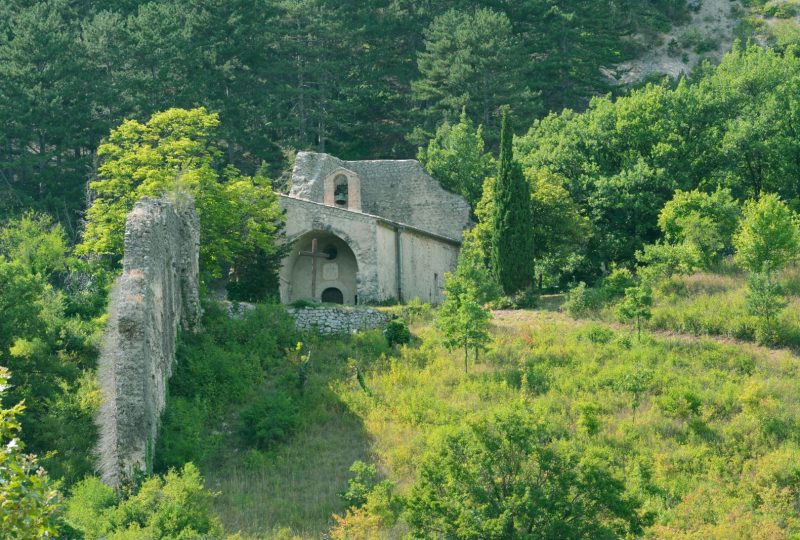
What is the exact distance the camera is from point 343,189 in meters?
46.5

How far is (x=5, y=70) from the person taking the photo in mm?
50875

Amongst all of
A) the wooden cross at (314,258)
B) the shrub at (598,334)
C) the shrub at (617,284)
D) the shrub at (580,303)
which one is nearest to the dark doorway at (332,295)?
the wooden cross at (314,258)

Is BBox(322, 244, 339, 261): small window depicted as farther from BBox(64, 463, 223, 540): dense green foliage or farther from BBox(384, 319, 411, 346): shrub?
BBox(64, 463, 223, 540): dense green foliage

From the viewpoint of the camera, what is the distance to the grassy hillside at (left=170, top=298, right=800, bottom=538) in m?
23.5

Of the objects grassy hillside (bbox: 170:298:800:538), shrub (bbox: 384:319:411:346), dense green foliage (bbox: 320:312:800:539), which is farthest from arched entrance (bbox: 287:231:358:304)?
shrub (bbox: 384:319:411:346)

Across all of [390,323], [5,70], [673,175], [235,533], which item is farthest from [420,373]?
[5,70]

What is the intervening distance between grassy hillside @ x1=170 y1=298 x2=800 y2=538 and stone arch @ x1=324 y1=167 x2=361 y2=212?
12.1 meters

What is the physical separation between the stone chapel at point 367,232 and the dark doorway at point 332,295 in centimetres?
3

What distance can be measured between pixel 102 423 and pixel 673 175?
79.1 feet

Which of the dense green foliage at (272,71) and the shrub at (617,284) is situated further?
the dense green foliage at (272,71)

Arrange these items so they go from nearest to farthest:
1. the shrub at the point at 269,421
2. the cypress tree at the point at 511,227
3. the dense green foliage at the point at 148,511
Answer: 1. the dense green foliage at the point at 148,511
2. the shrub at the point at 269,421
3. the cypress tree at the point at 511,227

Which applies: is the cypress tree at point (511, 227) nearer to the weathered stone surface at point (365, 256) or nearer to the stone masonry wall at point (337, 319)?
the weathered stone surface at point (365, 256)

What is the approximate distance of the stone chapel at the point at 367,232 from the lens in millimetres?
40438

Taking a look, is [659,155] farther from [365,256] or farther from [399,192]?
[365,256]
